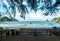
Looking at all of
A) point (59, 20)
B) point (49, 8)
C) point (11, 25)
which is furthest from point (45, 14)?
point (11, 25)

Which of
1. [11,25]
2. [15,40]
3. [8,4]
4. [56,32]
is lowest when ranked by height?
[15,40]

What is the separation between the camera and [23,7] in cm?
316

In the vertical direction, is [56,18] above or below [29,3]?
below

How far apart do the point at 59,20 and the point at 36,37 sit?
725mm

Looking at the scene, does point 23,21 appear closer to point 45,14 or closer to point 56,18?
point 45,14

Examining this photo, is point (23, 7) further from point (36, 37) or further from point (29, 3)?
point (36, 37)

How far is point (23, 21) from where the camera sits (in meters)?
3.11

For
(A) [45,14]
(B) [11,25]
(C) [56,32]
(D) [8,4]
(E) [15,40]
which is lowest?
(E) [15,40]

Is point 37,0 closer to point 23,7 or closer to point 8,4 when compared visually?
point 23,7

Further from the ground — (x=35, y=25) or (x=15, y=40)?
(x=35, y=25)

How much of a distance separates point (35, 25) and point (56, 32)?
0.56 m

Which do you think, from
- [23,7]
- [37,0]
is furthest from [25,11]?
[37,0]

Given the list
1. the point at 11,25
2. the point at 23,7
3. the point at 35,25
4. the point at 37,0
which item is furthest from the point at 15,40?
the point at 37,0

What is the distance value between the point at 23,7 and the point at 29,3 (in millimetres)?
185
